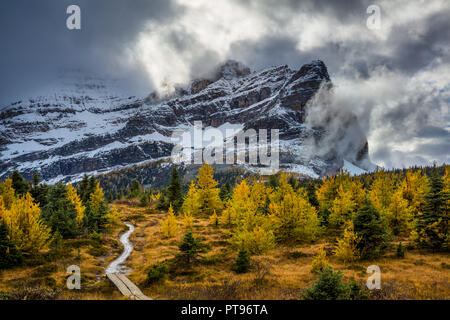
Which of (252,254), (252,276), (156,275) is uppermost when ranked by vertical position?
(156,275)

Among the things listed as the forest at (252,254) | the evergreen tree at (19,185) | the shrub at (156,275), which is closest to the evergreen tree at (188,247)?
the forest at (252,254)

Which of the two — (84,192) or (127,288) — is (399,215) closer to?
(127,288)

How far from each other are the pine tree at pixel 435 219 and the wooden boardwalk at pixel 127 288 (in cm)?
2620

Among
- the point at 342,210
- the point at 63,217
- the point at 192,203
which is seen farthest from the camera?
the point at 192,203

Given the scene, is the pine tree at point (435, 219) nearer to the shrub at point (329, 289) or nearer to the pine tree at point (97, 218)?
the shrub at point (329, 289)

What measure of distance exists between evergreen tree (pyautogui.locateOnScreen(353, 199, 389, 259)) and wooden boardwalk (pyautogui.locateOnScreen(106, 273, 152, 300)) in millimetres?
19436

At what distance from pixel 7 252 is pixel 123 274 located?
976cm

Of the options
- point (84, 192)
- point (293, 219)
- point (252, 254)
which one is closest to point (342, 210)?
point (293, 219)

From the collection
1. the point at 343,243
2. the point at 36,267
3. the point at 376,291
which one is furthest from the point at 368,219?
the point at 36,267

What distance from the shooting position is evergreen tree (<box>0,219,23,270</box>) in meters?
20.4

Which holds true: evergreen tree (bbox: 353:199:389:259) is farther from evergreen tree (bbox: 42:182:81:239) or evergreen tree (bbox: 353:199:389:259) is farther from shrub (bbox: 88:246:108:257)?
evergreen tree (bbox: 42:182:81:239)

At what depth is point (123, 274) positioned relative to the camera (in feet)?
72.6

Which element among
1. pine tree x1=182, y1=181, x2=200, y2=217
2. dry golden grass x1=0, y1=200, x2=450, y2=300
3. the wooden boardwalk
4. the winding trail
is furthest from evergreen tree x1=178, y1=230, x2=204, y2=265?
pine tree x1=182, y1=181, x2=200, y2=217

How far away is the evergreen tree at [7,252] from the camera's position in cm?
2044
